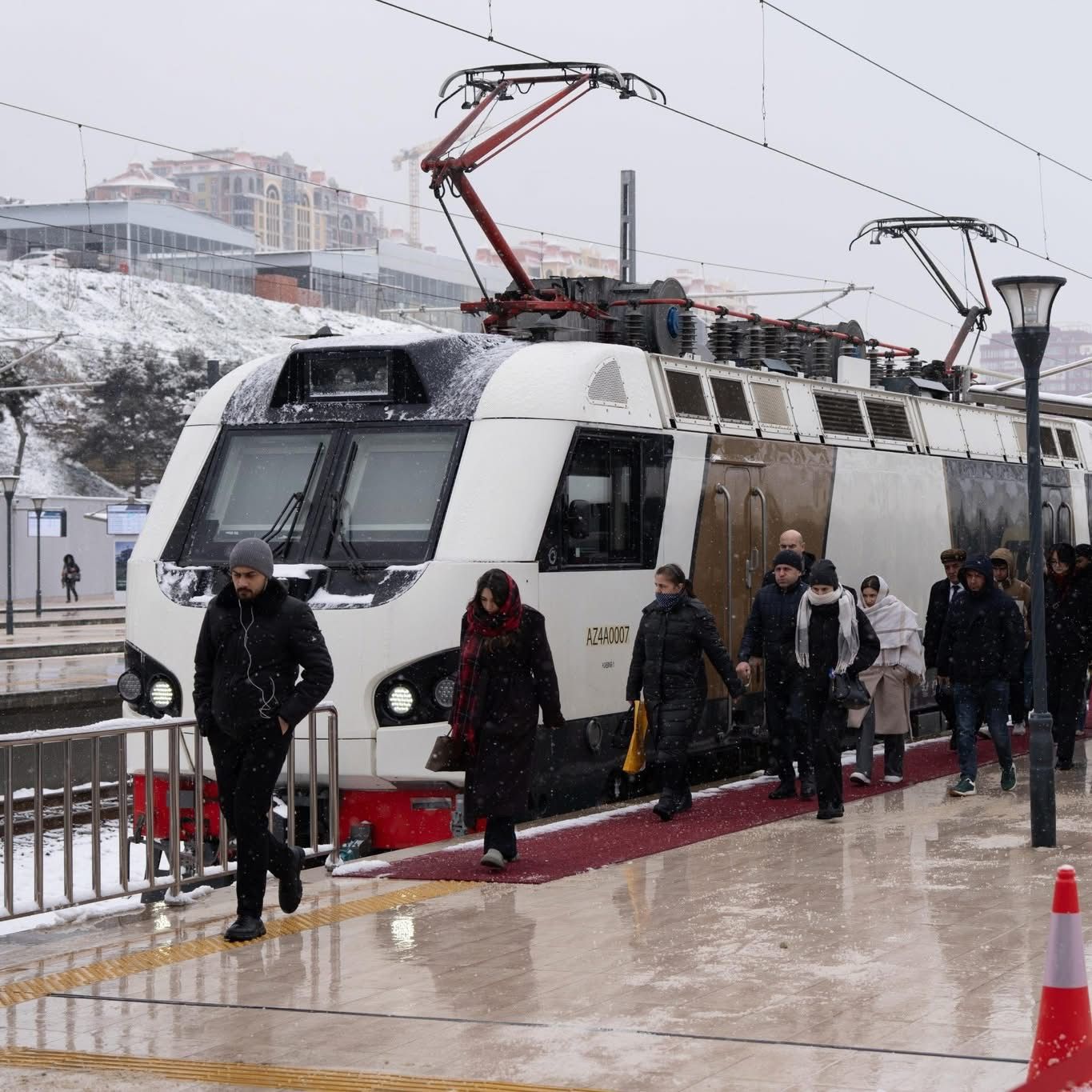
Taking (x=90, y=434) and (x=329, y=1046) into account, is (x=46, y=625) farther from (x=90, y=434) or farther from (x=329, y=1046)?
(x=90, y=434)

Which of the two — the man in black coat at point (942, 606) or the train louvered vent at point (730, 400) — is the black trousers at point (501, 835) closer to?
the train louvered vent at point (730, 400)

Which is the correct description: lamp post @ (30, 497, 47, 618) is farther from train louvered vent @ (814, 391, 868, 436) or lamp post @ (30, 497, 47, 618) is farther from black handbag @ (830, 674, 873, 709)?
black handbag @ (830, 674, 873, 709)


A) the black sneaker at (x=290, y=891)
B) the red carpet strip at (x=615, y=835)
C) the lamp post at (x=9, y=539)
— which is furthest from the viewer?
the lamp post at (x=9, y=539)

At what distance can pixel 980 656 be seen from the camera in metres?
12.6

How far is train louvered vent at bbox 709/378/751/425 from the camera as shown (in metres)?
13.5

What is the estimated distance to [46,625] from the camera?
42875mm

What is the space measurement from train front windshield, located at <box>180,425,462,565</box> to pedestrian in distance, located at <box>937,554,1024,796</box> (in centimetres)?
363

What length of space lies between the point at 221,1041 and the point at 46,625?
124ft

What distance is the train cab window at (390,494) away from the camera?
11320 mm

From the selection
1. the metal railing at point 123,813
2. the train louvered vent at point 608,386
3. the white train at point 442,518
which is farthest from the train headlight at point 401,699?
the train louvered vent at point 608,386

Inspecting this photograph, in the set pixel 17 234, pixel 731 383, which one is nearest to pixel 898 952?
pixel 731 383

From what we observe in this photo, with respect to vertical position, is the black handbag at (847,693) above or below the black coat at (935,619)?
below

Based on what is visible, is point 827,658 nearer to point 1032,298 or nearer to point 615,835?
point 615,835

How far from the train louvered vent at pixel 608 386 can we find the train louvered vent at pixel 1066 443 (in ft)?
30.8
